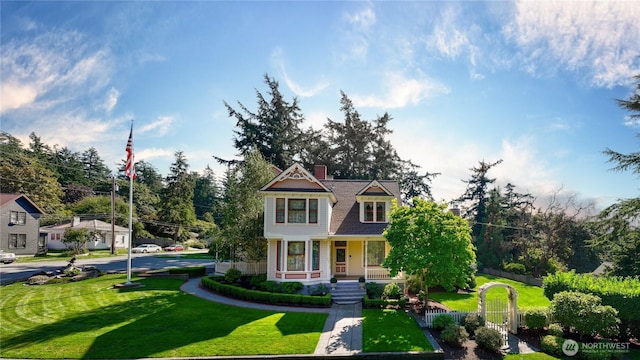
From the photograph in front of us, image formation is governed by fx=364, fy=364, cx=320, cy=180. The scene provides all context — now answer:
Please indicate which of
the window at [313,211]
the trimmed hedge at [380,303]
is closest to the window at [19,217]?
the window at [313,211]

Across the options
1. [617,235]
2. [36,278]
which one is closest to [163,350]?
[36,278]

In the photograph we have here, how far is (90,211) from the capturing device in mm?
63656

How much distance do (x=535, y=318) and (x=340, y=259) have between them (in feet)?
43.4

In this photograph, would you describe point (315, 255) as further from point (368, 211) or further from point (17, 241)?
point (17, 241)

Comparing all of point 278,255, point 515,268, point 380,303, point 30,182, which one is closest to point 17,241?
point 30,182

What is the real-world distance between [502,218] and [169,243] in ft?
169

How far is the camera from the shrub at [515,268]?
35.9 meters

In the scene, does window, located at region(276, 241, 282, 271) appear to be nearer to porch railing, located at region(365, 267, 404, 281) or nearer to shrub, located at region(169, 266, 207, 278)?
porch railing, located at region(365, 267, 404, 281)

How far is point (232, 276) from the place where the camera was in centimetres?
2492

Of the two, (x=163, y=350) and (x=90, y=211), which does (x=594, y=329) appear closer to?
(x=163, y=350)

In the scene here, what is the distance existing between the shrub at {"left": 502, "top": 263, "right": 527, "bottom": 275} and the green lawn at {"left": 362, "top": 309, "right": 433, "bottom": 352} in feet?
75.4

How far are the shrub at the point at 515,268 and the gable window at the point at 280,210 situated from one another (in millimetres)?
26193

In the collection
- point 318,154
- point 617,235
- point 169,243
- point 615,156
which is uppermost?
point 318,154

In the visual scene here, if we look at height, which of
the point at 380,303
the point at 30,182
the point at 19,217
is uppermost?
the point at 30,182
